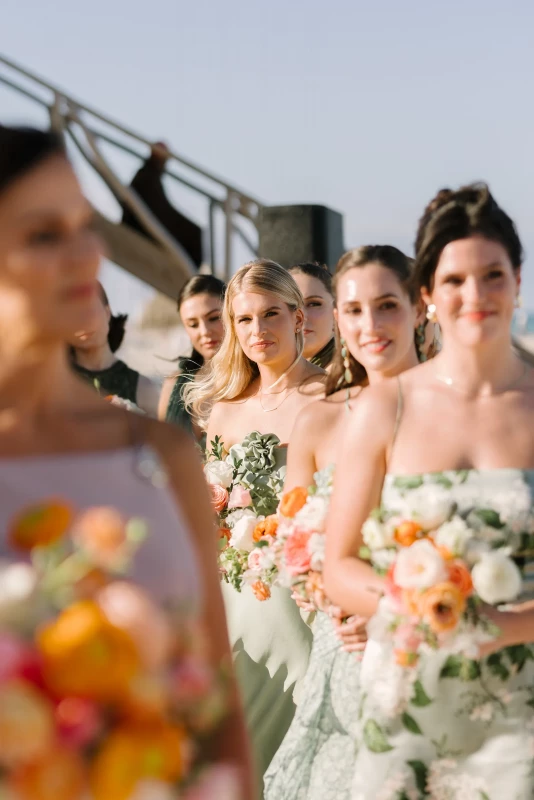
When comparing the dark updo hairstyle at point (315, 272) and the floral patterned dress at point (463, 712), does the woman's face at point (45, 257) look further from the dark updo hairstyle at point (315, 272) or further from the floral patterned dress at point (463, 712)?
the dark updo hairstyle at point (315, 272)

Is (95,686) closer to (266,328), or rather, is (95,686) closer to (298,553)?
(298,553)

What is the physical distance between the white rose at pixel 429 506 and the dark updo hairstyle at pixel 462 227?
626 mm

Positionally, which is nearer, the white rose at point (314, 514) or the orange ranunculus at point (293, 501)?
the white rose at point (314, 514)

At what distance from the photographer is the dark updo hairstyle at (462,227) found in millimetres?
3434

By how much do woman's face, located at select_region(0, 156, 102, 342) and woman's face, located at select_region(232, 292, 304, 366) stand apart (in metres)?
3.81

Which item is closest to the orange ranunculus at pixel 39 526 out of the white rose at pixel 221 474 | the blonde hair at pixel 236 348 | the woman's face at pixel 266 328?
the white rose at pixel 221 474

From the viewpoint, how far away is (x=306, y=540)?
4.12 meters

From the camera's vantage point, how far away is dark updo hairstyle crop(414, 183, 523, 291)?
3.43 m

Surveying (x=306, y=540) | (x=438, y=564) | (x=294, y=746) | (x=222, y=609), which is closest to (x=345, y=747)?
(x=294, y=746)

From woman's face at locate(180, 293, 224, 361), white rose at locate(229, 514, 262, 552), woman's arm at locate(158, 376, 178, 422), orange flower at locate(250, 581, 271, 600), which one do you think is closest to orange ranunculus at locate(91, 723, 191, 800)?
orange flower at locate(250, 581, 271, 600)

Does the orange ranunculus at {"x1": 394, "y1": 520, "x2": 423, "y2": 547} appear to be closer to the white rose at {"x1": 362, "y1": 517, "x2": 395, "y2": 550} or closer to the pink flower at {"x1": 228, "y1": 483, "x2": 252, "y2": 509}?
the white rose at {"x1": 362, "y1": 517, "x2": 395, "y2": 550}

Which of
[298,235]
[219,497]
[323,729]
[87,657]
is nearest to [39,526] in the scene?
[87,657]

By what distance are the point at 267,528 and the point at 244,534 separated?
1.18 ft

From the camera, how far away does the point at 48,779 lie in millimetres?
1601
